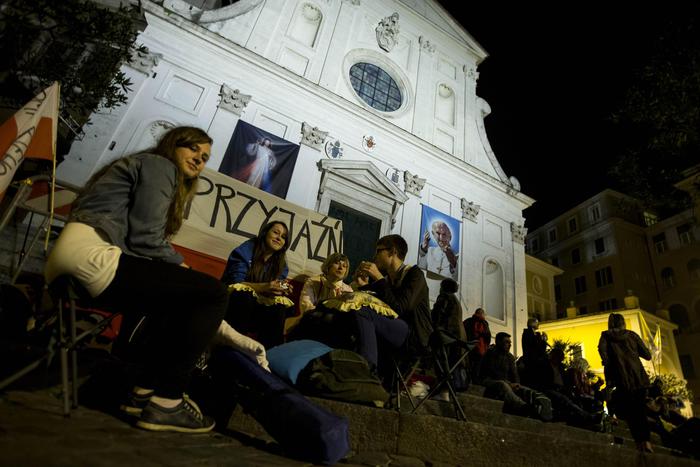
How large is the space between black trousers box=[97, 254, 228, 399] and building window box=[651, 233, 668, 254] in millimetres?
37447

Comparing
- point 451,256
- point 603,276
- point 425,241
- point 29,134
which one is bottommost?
point 29,134

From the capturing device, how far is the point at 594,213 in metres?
31.4

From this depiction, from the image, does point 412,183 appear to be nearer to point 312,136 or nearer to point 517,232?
point 312,136

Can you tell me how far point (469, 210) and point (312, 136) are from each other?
635 cm

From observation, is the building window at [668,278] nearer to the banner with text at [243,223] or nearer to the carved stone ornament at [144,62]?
the banner with text at [243,223]

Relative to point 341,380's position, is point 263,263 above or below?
above

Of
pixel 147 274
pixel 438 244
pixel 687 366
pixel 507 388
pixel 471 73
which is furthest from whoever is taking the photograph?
pixel 687 366

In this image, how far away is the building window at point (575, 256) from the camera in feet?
104

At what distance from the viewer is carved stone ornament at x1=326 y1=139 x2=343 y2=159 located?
10.9 meters

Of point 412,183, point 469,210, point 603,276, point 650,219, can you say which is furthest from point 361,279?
point 650,219

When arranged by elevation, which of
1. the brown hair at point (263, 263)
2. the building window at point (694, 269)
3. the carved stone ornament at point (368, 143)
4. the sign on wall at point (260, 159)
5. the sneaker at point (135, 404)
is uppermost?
the building window at point (694, 269)

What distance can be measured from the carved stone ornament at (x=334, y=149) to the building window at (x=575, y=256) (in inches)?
1170

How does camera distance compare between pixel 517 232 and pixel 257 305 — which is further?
pixel 517 232

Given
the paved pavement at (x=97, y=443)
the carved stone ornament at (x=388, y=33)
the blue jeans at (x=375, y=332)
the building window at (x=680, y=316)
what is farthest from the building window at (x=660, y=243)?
the paved pavement at (x=97, y=443)
